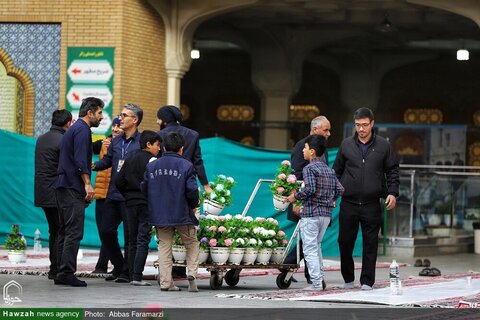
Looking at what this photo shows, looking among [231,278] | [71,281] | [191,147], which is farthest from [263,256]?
[71,281]

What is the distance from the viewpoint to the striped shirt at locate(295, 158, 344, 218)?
515 inches

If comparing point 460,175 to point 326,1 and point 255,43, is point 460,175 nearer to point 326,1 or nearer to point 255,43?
point 326,1

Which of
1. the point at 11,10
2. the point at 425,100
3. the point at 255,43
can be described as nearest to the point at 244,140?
the point at 425,100

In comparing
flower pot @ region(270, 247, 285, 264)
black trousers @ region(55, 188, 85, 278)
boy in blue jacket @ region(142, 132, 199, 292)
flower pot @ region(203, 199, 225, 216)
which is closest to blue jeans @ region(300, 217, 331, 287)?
flower pot @ region(270, 247, 285, 264)

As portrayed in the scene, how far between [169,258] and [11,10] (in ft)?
42.8

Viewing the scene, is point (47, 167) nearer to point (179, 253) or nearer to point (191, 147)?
point (191, 147)

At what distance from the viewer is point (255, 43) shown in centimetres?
3488

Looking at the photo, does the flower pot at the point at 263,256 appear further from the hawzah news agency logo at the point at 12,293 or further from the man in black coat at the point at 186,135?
the hawzah news agency logo at the point at 12,293

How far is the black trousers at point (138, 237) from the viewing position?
13281 millimetres

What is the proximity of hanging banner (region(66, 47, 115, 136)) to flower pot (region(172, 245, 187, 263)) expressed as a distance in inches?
442

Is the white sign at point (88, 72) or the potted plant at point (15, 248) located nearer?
the potted plant at point (15, 248)

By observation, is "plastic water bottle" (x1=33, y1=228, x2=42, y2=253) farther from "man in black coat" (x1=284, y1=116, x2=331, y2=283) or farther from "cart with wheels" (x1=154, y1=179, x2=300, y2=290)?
"man in black coat" (x1=284, y1=116, x2=331, y2=283)

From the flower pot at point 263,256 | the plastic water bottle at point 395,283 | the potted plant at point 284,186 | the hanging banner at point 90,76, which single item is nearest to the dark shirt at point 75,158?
the flower pot at point 263,256

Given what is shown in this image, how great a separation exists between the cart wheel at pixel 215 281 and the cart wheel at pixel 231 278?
16.9 inches
